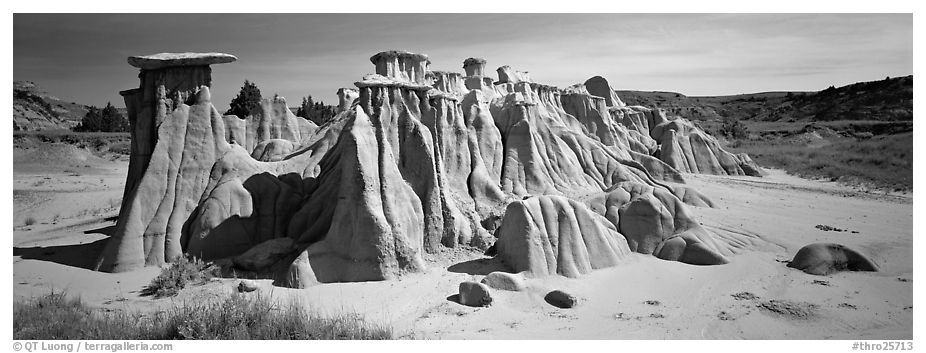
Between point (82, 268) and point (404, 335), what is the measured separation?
734cm

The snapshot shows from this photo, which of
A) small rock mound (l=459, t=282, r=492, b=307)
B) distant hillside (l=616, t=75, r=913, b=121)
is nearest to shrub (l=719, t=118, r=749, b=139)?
distant hillside (l=616, t=75, r=913, b=121)

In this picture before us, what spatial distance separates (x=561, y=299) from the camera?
30.2ft

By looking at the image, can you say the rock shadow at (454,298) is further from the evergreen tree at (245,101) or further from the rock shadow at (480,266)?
the evergreen tree at (245,101)

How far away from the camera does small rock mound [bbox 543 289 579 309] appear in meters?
9.14

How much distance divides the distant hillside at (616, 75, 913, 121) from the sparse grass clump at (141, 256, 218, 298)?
14.7m

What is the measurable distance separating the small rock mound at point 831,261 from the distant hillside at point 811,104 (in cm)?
396

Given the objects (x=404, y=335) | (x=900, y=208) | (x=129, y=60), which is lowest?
(x=404, y=335)

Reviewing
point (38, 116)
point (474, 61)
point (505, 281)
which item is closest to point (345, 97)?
point (474, 61)

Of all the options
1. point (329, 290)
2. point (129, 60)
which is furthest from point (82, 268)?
point (329, 290)

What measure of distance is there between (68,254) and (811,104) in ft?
211

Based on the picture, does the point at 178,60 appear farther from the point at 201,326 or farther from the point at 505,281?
the point at 505,281

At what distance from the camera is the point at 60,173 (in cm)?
2619

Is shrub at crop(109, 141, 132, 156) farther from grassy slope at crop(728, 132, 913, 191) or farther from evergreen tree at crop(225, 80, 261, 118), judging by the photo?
grassy slope at crop(728, 132, 913, 191)
